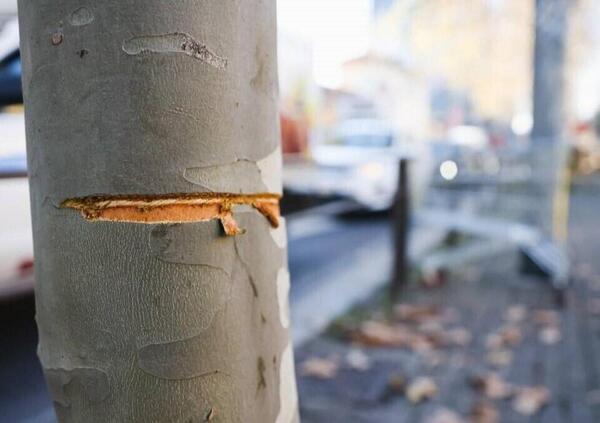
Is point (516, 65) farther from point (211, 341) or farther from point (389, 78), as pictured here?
point (211, 341)

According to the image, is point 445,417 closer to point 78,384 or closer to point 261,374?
point 261,374

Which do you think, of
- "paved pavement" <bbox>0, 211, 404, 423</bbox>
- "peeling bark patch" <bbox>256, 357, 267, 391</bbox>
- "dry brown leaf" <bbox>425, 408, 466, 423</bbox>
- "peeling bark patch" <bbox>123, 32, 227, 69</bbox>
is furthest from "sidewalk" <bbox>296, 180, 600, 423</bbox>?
"peeling bark patch" <bbox>123, 32, 227, 69</bbox>

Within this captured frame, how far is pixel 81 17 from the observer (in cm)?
68

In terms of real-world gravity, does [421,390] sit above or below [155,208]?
below

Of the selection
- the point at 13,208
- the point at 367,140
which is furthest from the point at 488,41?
the point at 13,208

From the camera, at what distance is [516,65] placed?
22125 mm

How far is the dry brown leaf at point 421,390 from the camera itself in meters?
3.24

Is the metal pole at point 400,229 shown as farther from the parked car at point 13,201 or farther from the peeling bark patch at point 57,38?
the peeling bark patch at point 57,38

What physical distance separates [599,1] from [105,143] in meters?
18.4

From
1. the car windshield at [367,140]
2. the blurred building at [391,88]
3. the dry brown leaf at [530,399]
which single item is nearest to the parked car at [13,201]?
the dry brown leaf at [530,399]

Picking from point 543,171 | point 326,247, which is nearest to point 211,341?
point 543,171

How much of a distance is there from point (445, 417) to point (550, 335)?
5.60 ft

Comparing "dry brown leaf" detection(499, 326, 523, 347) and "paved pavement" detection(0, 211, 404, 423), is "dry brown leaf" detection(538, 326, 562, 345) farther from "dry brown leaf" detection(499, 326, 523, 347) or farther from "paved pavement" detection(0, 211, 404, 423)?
"paved pavement" detection(0, 211, 404, 423)

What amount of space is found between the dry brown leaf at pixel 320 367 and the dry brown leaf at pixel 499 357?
3.44ft
